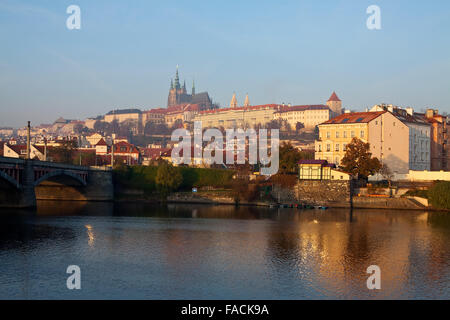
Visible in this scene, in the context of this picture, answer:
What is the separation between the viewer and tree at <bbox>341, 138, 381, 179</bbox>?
226 ft

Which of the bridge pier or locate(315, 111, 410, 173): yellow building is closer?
the bridge pier

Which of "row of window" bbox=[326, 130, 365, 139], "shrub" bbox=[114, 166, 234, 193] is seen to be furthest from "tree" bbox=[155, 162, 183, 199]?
"row of window" bbox=[326, 130, 365, 139]

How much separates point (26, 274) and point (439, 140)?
8307 centimetres

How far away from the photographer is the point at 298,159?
78.1 m

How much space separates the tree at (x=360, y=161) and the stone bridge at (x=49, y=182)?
35.0m

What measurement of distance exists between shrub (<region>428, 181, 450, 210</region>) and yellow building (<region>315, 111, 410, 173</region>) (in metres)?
14.7

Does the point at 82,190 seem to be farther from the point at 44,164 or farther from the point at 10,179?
the point at 10,179

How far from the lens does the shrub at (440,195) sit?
6278cm

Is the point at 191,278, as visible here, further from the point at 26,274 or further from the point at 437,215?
the point at 437,215

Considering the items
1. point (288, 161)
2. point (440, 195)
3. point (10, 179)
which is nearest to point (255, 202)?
point (288, 161)

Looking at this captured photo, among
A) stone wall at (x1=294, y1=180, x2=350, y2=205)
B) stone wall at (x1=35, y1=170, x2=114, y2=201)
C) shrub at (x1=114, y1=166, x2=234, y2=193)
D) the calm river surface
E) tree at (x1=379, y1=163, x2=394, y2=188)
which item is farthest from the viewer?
shrub at (x1=114, y1=166, x2=234, y2=193)

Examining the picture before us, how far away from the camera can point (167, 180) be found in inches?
3036

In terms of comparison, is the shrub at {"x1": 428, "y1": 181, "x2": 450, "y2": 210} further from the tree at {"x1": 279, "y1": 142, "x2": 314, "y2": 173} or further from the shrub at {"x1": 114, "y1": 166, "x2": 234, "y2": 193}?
the shrub at {"x1": 114, "y1": 166, "x2": 234, "y2": 193}

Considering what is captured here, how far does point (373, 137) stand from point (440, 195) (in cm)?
1716
